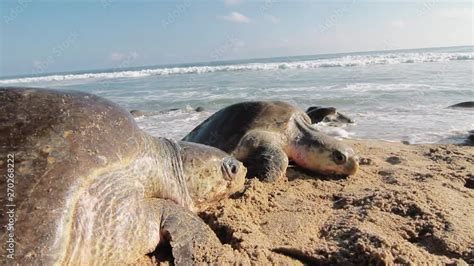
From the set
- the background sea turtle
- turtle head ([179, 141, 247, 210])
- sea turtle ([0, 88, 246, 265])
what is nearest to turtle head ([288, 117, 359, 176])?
turtle head ([179, 141, 247, 210])

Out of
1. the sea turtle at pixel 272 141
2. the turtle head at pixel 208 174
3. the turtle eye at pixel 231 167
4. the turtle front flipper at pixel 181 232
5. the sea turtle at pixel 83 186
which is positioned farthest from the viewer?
the sea turtle at pixel 272 141

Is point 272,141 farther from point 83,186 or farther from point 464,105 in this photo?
point 464,105

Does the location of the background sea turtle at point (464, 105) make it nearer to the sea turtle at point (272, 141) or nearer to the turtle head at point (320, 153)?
the sea turtle at point (272, 141)

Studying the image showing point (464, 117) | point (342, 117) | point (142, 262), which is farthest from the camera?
point (342, 117)

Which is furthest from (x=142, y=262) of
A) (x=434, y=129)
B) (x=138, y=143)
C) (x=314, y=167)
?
(x=434, y=129)

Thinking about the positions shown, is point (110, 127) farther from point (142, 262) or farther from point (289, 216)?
point (289, 216)

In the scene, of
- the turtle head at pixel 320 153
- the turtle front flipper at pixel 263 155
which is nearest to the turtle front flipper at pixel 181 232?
the turtle front flipper at pixel 263 155

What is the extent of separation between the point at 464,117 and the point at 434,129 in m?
1.25

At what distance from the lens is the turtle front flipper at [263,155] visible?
3.69 meters

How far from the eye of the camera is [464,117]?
7.20 metres

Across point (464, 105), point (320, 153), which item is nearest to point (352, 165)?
point (320, 153)

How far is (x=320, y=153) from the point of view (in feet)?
13.2

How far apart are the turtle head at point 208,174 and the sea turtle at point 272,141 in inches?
24.4

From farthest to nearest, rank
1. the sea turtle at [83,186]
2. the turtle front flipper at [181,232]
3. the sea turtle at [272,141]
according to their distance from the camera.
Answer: the sea turtle at [272,141], the turtle front flipper at [181,232], the sea turtle at [83,186]
